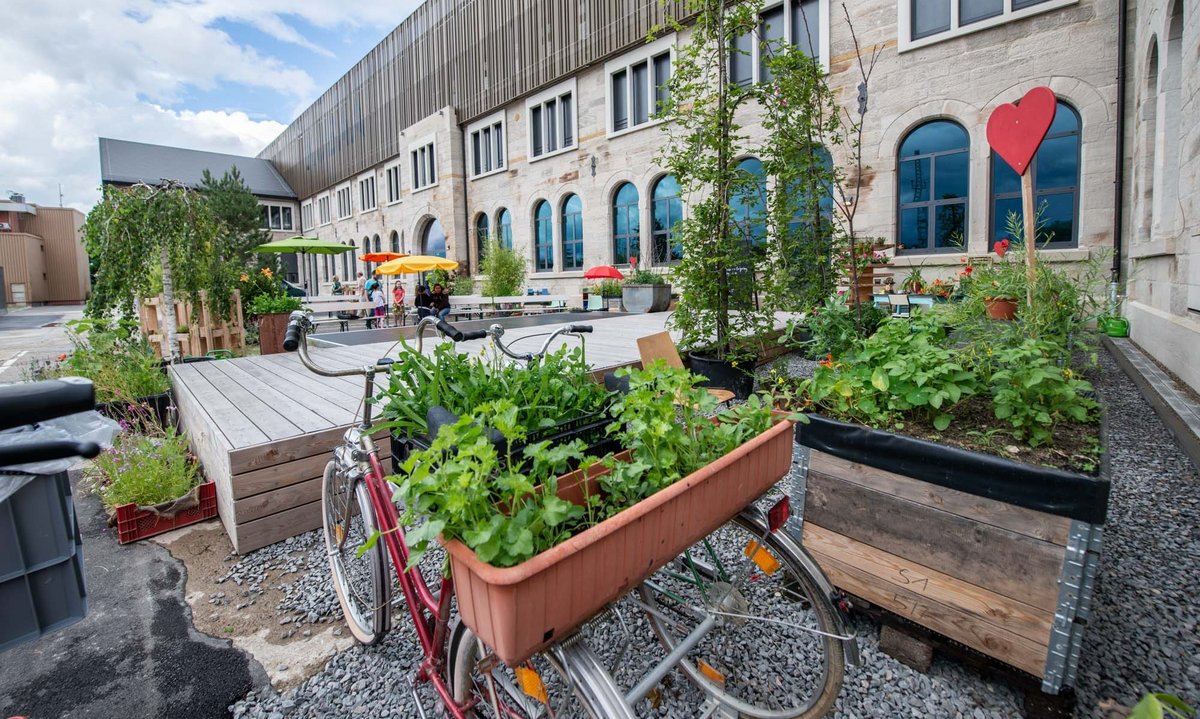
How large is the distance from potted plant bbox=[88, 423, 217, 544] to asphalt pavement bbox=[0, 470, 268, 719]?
491mm

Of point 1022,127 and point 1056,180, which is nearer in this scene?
point 1022,127

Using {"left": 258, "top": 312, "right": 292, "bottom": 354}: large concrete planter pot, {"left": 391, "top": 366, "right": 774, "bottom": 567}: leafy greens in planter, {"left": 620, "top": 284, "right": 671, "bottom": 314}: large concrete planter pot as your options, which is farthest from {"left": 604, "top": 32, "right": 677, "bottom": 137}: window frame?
{"left": 391, "top": 366, "right": 774, "bottom": 567}: leafy greens in planter

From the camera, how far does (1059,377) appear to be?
5.90ft

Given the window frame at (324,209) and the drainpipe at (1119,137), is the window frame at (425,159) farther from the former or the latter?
the drainpipe at (1119,137)

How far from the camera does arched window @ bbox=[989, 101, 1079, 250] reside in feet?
30.9

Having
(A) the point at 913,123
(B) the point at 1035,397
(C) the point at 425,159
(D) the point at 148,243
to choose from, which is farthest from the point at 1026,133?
(C) the point at 425,159

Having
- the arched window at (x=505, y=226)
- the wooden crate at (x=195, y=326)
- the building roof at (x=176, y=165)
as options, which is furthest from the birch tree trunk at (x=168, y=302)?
the building roof at (x=176, y=165)

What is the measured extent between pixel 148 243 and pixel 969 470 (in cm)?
746

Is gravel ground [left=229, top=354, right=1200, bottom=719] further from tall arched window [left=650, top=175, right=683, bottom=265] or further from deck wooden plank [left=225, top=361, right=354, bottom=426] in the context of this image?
tall arched window [left=650, top=175, right=683, bottom=265]

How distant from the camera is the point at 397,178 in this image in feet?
87.7

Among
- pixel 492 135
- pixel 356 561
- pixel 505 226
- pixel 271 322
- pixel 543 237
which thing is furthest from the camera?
pixel 492 135

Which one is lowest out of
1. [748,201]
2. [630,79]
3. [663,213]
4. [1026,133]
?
[1026,133]

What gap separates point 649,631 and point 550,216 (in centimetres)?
1822

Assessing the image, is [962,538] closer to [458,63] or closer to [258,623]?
[258,623]
